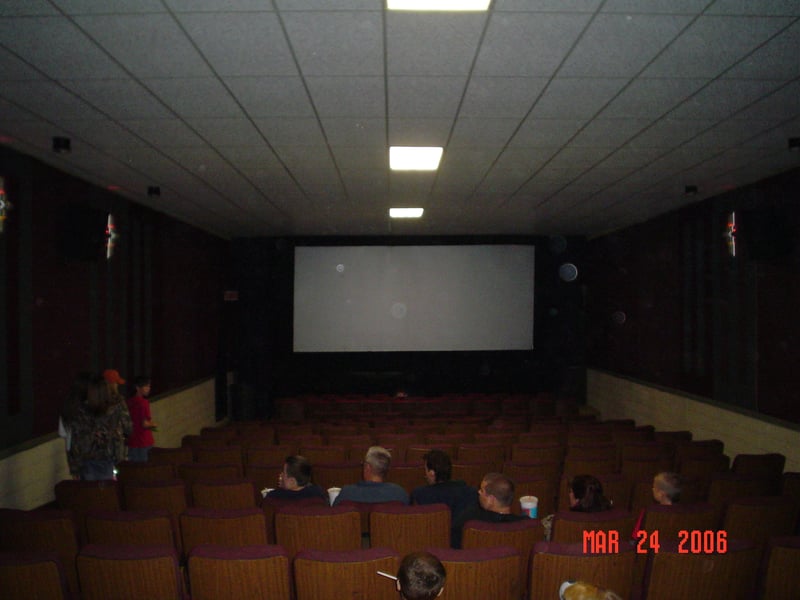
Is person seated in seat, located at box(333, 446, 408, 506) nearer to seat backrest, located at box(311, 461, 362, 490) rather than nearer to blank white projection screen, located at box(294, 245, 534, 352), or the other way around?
seat backrest, located at box(311, 461, 362, 490)

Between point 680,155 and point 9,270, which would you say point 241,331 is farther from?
point 680,155

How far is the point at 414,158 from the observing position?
258 inches

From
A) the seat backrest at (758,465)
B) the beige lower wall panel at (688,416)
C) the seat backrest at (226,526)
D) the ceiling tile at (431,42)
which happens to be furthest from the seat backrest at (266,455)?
the beige lower wall panel at (688,416)

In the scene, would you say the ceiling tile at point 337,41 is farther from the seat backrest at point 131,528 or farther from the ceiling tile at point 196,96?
the seat backrest at point 131,528

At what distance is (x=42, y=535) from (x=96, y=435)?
2.62 meters

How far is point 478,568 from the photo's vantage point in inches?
102

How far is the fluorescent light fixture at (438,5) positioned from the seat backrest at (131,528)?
2855mm

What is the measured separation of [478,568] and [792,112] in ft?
14.4

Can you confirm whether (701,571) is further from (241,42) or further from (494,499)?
(241,42)

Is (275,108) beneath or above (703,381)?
above

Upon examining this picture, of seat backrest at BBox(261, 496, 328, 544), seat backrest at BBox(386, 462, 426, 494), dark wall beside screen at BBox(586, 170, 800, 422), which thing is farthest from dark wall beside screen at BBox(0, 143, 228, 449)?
dark wall beside screen at BBox(586, 170, 800, 422)

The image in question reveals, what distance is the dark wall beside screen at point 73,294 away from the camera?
608cm

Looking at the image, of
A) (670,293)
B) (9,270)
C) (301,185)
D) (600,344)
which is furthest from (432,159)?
(600,344)

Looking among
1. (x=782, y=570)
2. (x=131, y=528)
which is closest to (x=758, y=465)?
(x=782, y=570)
